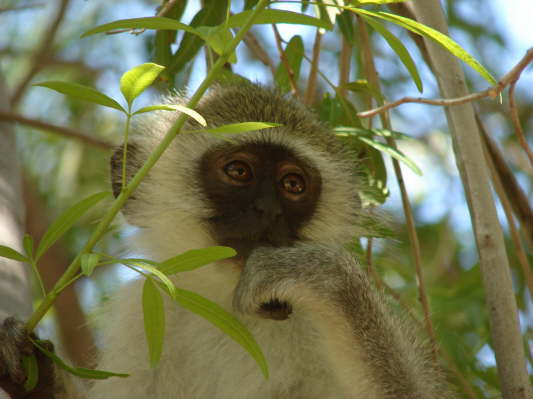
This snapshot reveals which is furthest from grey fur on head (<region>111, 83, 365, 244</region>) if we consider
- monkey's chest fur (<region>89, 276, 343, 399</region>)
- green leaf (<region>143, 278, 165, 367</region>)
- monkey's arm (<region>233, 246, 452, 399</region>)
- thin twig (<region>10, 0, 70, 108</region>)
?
thin twig (<region>10, 0, 70, 108</region>)

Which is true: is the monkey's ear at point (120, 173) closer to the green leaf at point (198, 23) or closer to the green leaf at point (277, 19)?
the green leaf at point (198, 23)

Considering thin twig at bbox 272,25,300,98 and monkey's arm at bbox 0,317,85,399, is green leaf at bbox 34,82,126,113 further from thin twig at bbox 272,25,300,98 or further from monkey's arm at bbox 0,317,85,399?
thin twig at bbox 272,25,300,98

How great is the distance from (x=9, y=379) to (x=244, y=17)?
4.85 ft

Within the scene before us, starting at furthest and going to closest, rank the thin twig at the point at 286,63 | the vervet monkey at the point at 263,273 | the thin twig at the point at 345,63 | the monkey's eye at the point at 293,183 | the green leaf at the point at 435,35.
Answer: the thin twig at the point at 345,63 < the thin twig at the point at 286,63 < the monkey's eye at the point at 293,183 < the vervet monkey at the point at 263,273 < the green leaf at the point at 435,35

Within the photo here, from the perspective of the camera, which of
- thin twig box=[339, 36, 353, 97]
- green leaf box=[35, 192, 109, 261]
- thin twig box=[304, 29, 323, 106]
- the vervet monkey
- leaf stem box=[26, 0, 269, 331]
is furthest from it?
thin twig box=[339, 36, 353, 97]

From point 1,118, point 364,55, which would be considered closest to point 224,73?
point 364,55

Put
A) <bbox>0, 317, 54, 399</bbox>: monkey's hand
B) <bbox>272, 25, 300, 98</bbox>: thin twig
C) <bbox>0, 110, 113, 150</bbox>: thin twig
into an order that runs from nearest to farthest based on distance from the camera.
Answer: <bbox>0, 317, 54, 399</bbox>: monkey's hand
<bbox>272, 25, 300, 98</bbox>: thin twig
<bbox>0, 110, 113, 150</bbox>: thin twig

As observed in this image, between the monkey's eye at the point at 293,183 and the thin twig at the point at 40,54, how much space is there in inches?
128

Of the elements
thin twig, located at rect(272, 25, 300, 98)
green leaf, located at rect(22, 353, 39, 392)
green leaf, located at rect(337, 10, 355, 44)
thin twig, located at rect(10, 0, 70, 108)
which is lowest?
green leaf, located at rect(22, 353, 39, 392)

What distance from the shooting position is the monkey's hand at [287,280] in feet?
8.67

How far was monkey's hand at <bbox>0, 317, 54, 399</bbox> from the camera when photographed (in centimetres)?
259

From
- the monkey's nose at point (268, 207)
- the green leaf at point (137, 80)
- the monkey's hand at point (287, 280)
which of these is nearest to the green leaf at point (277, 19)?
the green leaf at point (137, 80)

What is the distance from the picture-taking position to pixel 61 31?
312 inches

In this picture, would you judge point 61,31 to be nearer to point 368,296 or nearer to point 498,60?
point 498,60
